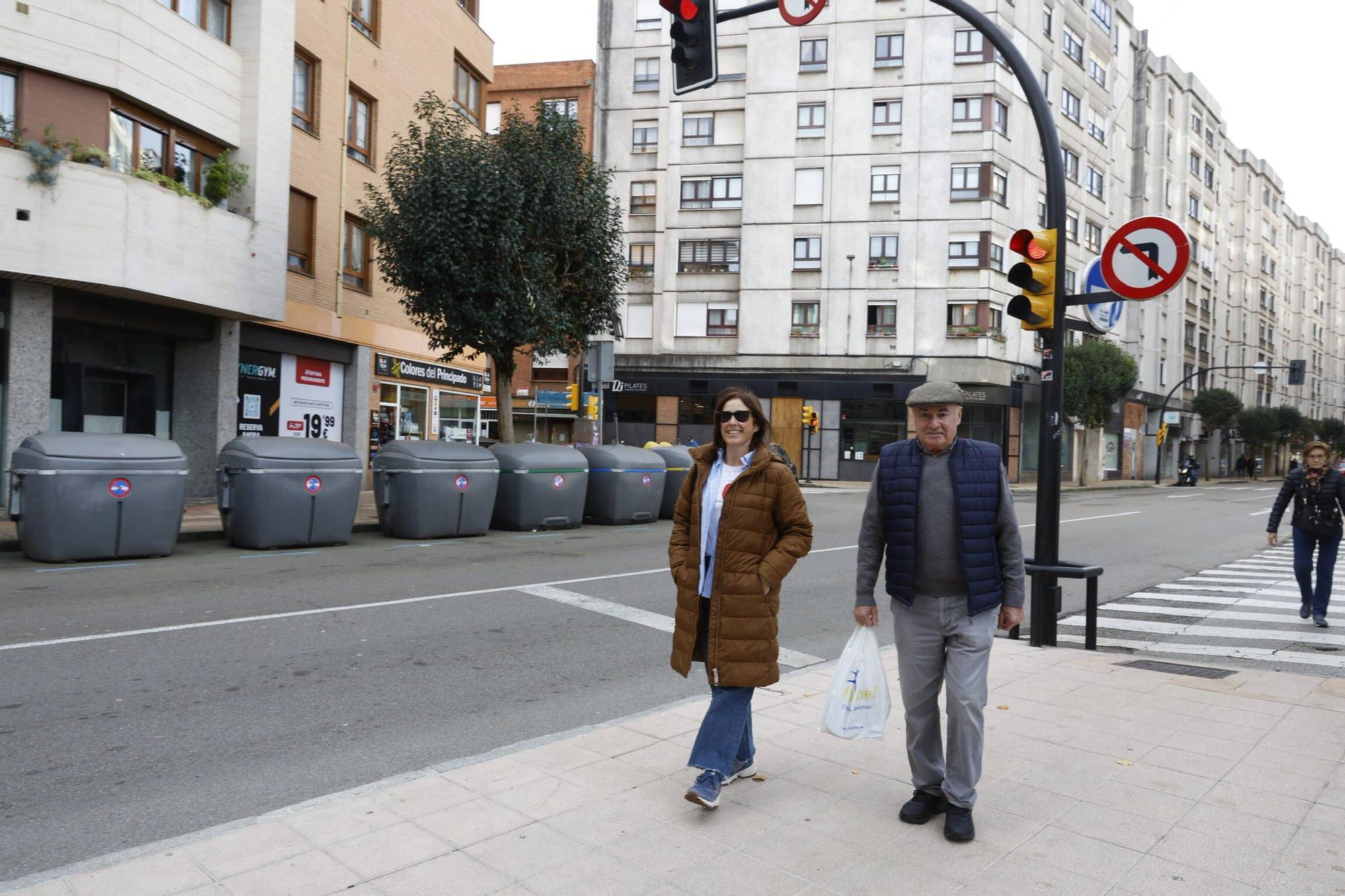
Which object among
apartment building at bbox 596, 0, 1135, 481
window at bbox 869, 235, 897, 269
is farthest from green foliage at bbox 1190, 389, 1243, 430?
window at bbox 869, 235, 897, 269

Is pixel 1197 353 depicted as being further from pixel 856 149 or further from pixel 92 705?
pixel 92 705

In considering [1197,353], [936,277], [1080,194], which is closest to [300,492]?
[936,277]

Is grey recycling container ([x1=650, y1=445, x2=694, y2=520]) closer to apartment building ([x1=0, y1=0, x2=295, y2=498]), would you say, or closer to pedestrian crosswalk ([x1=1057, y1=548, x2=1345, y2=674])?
apartment building ([x1=0, y1=0, x2=295, y2=498])

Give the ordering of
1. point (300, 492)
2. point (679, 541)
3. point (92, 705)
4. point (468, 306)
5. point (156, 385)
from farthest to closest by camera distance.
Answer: point (156, 385) < point (468, 306) < point (300, 492) < point (92, 705) < point (679, 541)

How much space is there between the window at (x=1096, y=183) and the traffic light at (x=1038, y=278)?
137 feet

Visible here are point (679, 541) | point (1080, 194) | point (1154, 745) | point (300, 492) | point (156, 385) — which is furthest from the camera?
point (1080, 194)

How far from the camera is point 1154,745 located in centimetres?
474

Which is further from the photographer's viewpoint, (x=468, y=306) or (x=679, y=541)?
(x=468, y=306)

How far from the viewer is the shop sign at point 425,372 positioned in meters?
22.4

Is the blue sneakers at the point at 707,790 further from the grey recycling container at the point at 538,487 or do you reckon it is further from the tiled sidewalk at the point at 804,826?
the grey recycling container at the point at 538,487

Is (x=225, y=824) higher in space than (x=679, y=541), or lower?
lower

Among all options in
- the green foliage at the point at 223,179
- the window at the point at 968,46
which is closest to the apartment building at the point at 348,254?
the green foliage at the point at 223,179

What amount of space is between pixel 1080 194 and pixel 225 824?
46.5 m

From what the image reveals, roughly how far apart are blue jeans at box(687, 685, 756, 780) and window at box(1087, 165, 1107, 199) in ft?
152
